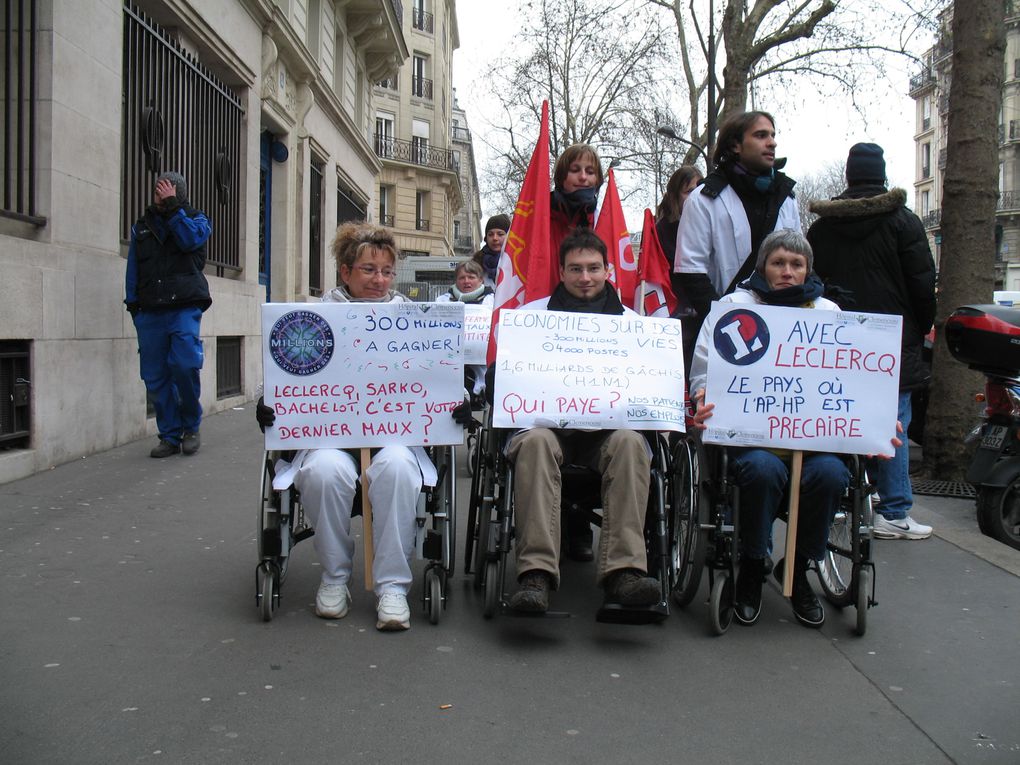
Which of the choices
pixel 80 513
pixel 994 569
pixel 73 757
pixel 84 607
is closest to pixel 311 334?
pixel 84 607

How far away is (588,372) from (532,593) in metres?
0.99

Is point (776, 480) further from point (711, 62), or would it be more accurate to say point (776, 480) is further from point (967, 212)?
point (711, 62)

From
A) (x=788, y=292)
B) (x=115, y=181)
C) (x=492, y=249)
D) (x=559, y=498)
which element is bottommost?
(x=559, y=498)

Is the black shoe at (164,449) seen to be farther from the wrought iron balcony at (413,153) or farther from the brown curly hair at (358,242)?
the wrought iron balcony at (413,153)

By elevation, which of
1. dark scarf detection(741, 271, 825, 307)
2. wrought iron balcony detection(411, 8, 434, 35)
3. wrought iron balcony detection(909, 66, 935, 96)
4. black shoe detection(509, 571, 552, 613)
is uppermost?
wrought iron balcony detection(411, 8, 434, 35)

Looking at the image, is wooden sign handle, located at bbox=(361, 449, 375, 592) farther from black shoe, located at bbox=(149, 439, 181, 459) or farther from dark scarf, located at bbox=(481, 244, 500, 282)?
dark scarf, located at bbox=(481, 244, 500, 282)

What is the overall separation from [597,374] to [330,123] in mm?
16847

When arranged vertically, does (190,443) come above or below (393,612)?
above

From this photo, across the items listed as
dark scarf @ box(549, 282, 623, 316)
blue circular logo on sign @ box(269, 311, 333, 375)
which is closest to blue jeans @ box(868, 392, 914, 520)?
dark scarf @ box(549, 282, 623, 316)

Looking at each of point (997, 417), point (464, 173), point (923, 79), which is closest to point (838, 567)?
point (997, 417)

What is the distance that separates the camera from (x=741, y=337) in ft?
13.5

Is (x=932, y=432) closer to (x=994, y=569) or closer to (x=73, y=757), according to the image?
(x=994, y=569)

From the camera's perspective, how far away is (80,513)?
5.65m

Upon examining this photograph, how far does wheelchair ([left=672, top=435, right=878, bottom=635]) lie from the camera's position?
12.9ft
